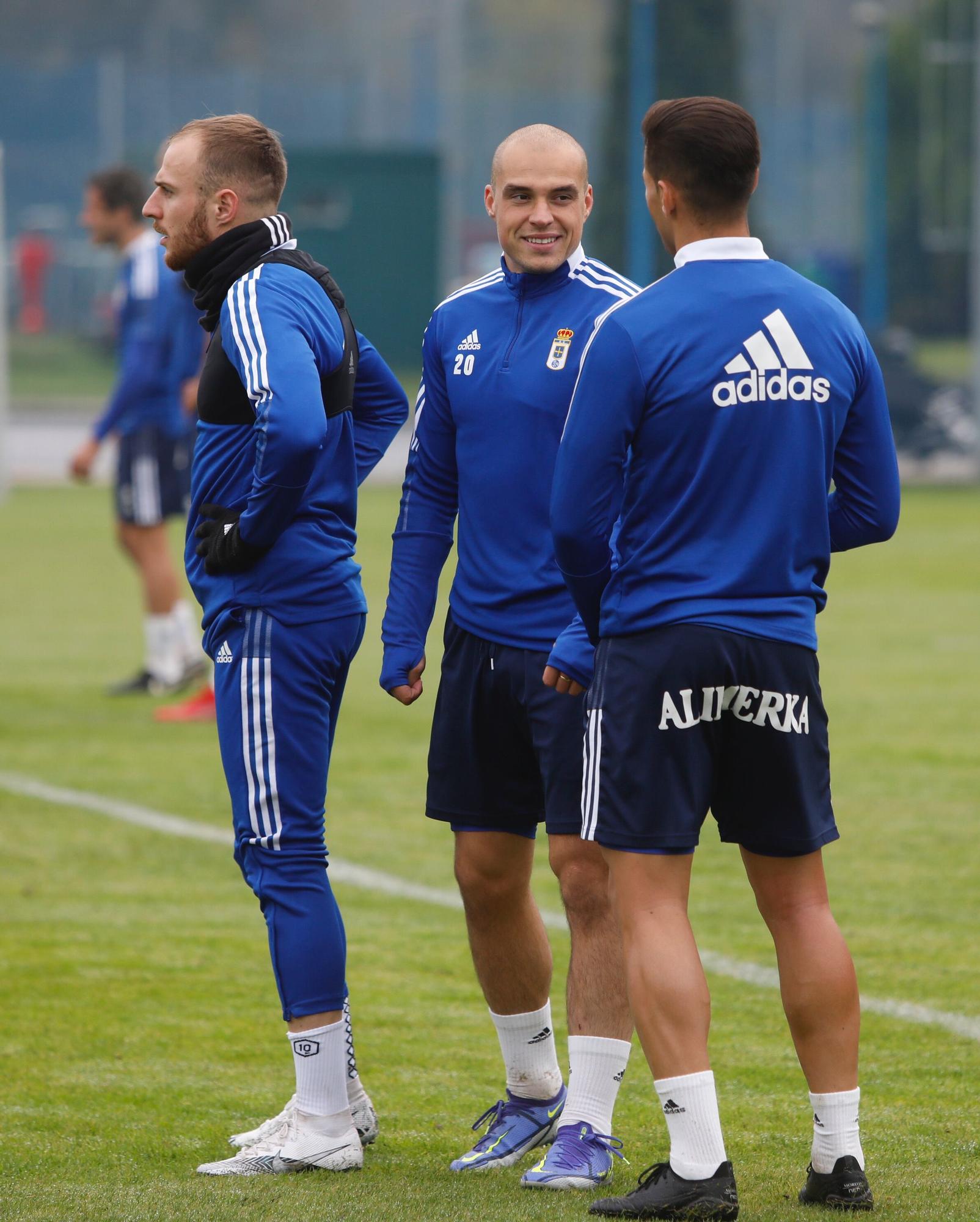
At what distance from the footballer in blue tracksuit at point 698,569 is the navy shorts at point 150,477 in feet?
22.8

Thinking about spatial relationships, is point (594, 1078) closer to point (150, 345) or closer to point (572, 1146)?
point (572, 1146)

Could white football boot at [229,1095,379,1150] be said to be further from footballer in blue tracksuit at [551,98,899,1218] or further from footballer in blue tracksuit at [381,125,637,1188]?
footballer in blue tracksuit at [551,98,899,1218]

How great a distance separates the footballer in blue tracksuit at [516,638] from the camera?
3.99 metres

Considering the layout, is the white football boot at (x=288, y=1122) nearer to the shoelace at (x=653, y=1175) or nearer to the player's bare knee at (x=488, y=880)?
the player's bare knee at (x=488, y=880)

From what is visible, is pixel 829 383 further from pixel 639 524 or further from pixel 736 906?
pixel 736 906

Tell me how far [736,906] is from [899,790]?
76.7 inches

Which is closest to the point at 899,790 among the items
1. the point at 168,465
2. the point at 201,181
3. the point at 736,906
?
the point at 736,906

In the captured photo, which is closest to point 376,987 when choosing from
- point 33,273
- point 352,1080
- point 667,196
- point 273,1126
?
point 352,1080

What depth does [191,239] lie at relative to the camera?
161 inches

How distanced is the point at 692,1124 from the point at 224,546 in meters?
1.44

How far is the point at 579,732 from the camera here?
3973 millimetres

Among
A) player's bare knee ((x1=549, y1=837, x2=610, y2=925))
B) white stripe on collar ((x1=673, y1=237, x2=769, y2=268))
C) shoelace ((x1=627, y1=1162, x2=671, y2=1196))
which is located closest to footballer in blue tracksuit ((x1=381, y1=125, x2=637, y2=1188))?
player's bare knee ((x1=549, y1=837, x2=610, y2=925))

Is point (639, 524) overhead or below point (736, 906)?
overhead

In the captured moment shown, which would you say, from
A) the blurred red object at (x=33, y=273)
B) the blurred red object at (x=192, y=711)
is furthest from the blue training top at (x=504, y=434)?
the blurred red object at (x=33, y=273)
